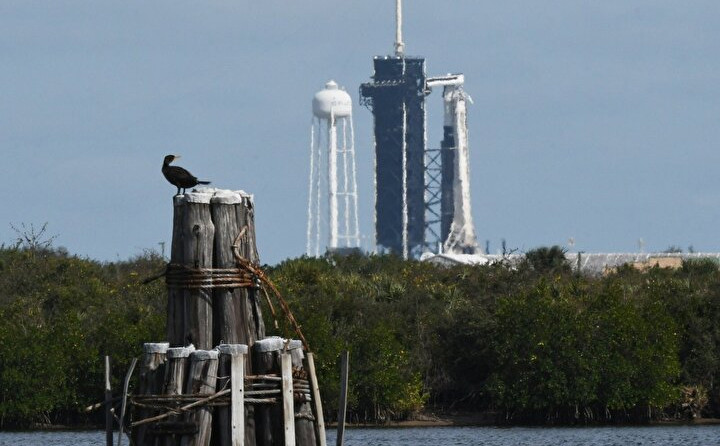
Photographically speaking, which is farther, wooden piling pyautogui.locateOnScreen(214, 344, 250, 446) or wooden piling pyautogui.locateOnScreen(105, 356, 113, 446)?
wooden piling pyautogui.locateOnScreen(105, 356, 113, 446)

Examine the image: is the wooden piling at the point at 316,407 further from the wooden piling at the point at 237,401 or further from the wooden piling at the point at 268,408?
the wooden piling at the point at 237,401

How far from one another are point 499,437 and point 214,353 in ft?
124

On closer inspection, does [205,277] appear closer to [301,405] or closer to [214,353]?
[214,353]

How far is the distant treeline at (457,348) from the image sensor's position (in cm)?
6188

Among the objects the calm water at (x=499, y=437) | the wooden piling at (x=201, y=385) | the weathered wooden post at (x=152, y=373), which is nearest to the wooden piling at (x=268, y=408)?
the wooden piling at (x=201, y=385)

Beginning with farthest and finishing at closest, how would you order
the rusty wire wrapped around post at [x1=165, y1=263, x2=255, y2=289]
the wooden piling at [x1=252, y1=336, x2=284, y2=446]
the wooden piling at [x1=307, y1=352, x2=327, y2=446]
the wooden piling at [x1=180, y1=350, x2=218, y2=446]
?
1. the wooden piling at [x1=307, y1=352, x2=327, y2=446]
2. the wooden piling at [x1=252, y1=336, x2=284, y2=446]
3. the rusty wire wrapped around post at [x1=165, y1=263, x2=255, y2=289]
4. the wooden piling at [x1=180, y1=350, x2=218, y2=446]

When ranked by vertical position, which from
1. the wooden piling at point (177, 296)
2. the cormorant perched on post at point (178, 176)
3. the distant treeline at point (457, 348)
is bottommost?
the wooden piling at point (177, 296)

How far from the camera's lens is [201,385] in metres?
18.0

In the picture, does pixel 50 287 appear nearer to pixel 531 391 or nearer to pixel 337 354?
pixel 337 354

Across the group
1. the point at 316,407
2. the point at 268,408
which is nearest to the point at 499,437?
the point at 316,407

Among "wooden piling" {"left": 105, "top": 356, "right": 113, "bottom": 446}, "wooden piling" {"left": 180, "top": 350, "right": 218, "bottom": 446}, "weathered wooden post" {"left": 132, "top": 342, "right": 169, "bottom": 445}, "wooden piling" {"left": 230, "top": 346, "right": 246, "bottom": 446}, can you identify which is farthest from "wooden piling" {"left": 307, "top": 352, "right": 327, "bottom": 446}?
"wooden piling" {"left": 105, "top": 356, "right": 113, "bottom": 446}

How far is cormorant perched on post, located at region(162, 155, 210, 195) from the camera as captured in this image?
61.4 ft

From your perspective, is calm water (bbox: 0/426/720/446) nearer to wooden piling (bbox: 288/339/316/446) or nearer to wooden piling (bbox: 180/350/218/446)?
wooden piling (bbox: 288/339/316/446)

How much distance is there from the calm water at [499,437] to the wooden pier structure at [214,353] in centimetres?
2815
